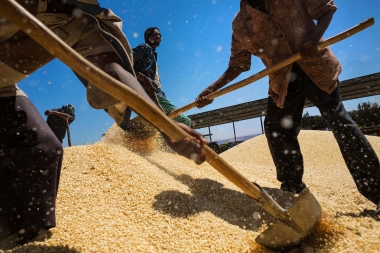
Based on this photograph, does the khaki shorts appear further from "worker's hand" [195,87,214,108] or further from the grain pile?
"worker's hand" [195,87,214,108]

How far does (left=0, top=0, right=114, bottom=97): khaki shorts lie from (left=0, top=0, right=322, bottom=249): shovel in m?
0.43

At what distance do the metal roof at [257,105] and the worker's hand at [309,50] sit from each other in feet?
26.8

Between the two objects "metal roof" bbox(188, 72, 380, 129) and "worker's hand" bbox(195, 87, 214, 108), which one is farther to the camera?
"metal roof" bbox(188, 72, 380, 129)

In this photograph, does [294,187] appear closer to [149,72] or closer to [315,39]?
[315,39]

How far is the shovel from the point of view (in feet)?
3.05

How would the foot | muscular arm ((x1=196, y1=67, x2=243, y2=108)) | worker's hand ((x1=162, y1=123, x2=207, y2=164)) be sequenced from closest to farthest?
worker's hand ((x1=162, y1=123, x2=207, y2=164)), the foot, muscular arm ((x1=196, y1=67, x2=243, y2=108))

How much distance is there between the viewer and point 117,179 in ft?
7.82

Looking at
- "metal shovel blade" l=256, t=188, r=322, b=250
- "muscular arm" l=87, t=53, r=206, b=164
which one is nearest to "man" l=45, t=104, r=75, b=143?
"muscular arm" l=87, t=53, r=206, b=164

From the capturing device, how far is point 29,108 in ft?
4.82

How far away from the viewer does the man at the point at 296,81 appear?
203cm

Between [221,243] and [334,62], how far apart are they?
5.91ft

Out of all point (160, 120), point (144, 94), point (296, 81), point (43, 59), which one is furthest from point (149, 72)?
point (160, 120)

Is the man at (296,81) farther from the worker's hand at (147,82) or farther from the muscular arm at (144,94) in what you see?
the worker's hand at (147,82)

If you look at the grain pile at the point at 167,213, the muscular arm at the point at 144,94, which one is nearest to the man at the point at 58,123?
the grain pile at the point at 167,213
